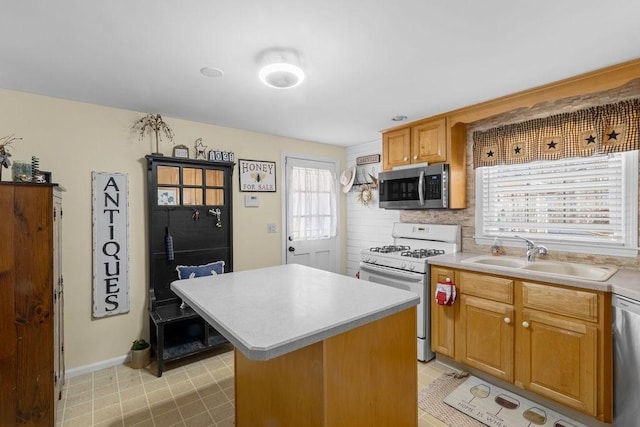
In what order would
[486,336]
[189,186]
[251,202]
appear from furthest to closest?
[251,202] < [189,186] < [486,336]

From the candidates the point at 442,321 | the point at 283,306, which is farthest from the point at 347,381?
the point at 442,321

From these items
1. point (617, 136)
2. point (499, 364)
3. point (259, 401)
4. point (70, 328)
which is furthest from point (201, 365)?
point (617, 136)

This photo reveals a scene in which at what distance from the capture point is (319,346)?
1.15 m

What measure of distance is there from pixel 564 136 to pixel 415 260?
5.09ft

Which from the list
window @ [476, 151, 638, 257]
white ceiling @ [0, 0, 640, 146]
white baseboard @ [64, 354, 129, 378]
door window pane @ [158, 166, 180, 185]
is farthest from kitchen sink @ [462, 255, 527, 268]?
white baseboard @ [64, 354, 129, 378]

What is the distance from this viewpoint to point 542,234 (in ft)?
8.82

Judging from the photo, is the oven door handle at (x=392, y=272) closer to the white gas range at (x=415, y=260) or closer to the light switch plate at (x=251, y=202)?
the white gas range at (x=415, y=260)

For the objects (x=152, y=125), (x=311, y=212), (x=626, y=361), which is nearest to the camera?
(x=626, y=361)

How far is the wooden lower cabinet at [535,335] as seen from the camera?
6.19 ft

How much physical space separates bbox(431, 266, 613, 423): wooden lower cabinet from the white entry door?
1.89 m

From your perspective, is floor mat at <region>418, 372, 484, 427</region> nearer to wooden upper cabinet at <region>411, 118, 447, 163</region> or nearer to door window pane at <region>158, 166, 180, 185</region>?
wooden upper cabinet at <region>411, 118, 447, 163</region>

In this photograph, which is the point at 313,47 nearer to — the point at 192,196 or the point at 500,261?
the point at 192,196

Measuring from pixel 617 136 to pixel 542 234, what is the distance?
35.2 inches

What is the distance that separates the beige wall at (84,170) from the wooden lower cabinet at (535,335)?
2.81m
